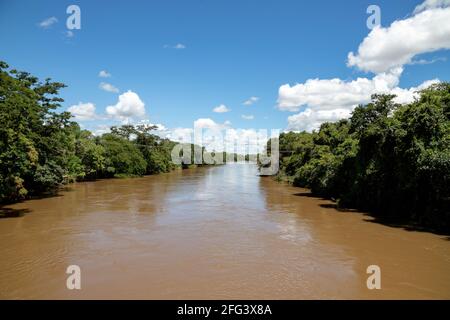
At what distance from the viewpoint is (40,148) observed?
24484mm

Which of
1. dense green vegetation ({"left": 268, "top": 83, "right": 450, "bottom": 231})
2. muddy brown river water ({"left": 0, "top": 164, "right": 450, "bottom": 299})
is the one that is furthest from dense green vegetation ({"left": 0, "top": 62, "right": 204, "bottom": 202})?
dense green vegetation ({"left": 268, "top": 83, "right": 450, "bottom": 231})

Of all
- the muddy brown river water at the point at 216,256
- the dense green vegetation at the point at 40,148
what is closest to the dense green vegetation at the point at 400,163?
the muddy brown river water at the point at 216,256

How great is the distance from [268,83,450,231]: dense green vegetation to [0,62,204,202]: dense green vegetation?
19549 millimetres

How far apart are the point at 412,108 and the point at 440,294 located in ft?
34.1

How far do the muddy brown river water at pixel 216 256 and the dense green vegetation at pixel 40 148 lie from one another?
3287mm

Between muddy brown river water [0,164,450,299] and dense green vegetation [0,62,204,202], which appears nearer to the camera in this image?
muddy brown river water [0,164,450,299]

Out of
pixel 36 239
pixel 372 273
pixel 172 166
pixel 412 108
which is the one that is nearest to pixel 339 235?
pixel 372 273

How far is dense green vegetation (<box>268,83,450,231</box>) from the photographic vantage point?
14180mm

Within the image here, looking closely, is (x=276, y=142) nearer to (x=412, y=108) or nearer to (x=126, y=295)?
(x=412, y=108)

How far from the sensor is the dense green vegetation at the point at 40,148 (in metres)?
16.9

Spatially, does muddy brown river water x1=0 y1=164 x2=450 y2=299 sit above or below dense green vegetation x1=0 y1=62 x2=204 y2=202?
below

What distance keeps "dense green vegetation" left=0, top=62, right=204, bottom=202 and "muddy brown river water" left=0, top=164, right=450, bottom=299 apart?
3.29 m

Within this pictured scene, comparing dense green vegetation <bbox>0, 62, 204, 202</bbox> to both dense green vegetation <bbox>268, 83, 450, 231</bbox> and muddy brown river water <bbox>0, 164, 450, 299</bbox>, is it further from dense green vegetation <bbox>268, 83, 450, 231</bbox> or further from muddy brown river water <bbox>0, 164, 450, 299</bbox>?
dense green vegetation <bbox>268, 83, 450, 231</bbox>

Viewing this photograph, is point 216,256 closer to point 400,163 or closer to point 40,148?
point 400,163
